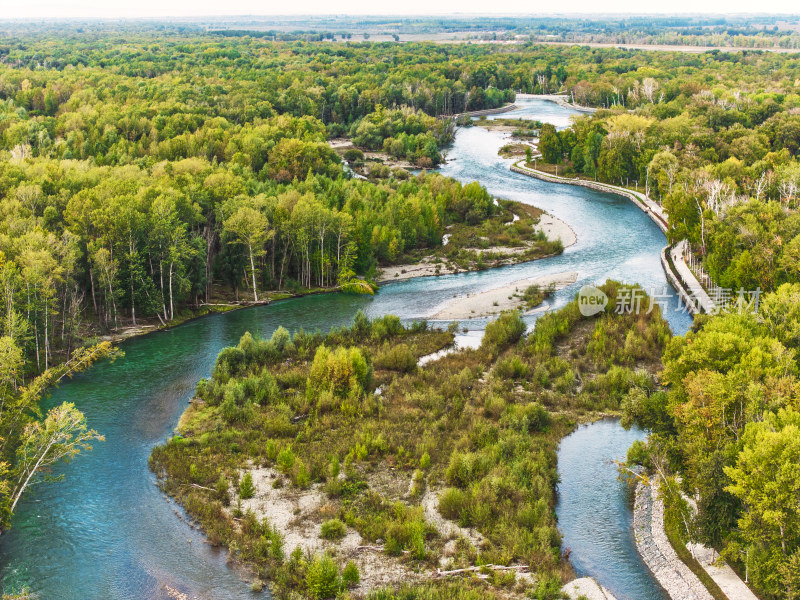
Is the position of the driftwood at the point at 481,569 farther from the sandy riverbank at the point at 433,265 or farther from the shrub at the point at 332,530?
the sandy riverbank at the point at 433,265

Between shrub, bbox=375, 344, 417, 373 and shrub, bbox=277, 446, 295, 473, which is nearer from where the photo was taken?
shrub, bbox=277, 446, 295, 473

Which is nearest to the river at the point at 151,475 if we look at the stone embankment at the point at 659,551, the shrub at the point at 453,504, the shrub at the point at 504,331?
the stone embankment at the point at 659,551

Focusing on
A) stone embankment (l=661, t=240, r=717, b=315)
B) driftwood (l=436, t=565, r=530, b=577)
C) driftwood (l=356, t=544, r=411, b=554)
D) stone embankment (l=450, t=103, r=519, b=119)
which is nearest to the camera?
driftwood (l=436, t=565, r=530, b=577)

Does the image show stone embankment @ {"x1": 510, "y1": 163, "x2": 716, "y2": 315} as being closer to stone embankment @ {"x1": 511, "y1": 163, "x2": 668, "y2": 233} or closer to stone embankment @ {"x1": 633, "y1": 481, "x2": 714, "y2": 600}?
stone embankment @ {"x1": 511, "y1": 163, "x2": 668, "y2": 233}

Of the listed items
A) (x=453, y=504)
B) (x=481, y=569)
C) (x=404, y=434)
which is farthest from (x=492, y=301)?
(x=481, y=569)

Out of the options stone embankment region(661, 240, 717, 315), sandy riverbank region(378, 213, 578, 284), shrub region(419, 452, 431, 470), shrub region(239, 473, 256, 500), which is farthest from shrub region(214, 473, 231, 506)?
stone embankment region(661, 240, 717, 315)

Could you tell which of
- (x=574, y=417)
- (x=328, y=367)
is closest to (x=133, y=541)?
(x=328, y=367)
